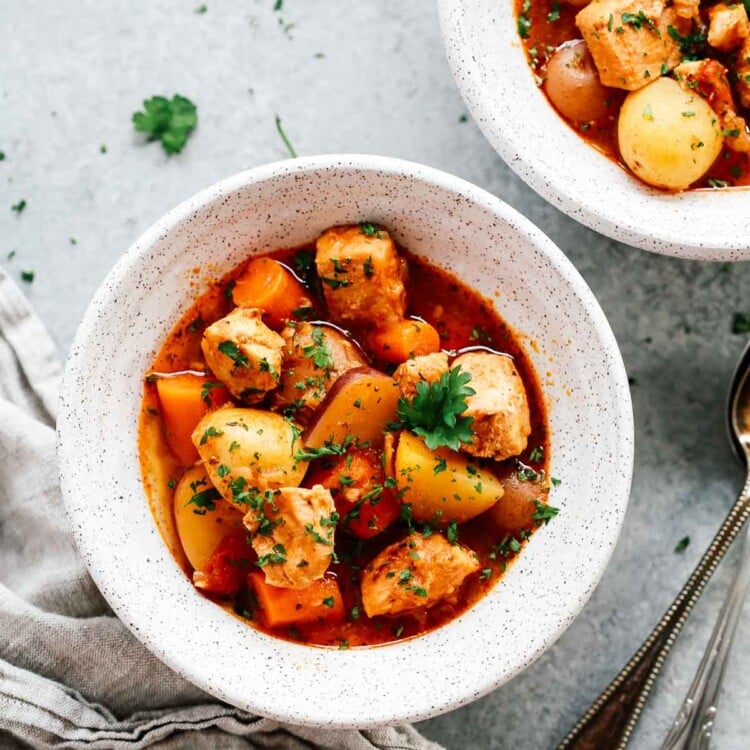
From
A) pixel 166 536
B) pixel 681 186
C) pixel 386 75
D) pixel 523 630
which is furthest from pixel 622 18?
pixel 166 536

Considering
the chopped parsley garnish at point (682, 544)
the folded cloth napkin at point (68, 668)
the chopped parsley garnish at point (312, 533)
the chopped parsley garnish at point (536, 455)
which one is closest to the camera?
the chopped parsley garnish at point (312, 533)

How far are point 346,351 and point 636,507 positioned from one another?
109cm

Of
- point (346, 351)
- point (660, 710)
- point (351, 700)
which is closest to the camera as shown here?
point (351, 700)

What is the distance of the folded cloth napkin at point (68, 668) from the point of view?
2840mm

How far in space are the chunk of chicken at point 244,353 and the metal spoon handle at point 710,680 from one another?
149 cm

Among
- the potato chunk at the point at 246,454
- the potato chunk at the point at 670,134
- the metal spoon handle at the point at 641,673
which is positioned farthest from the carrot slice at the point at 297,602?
the potato chunk at the point at 670,134

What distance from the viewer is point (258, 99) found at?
10.3ft

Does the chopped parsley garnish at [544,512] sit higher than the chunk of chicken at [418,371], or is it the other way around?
the chunk of chicken at [418,371]

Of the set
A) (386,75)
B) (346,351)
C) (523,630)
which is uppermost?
(386,75)

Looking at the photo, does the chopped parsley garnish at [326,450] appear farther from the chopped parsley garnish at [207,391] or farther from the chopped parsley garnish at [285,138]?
the chopped parsley garnish at [285,138]

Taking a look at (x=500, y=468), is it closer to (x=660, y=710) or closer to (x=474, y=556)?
(x=474, y=556)

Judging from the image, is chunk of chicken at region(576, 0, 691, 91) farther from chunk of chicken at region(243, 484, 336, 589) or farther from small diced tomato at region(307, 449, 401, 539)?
chunk of chicken at region(243, 484, 336, 589)

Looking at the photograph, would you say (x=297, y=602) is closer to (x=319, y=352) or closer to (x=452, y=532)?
(x=452, y=532)

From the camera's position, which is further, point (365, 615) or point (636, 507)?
point (636, 507)
